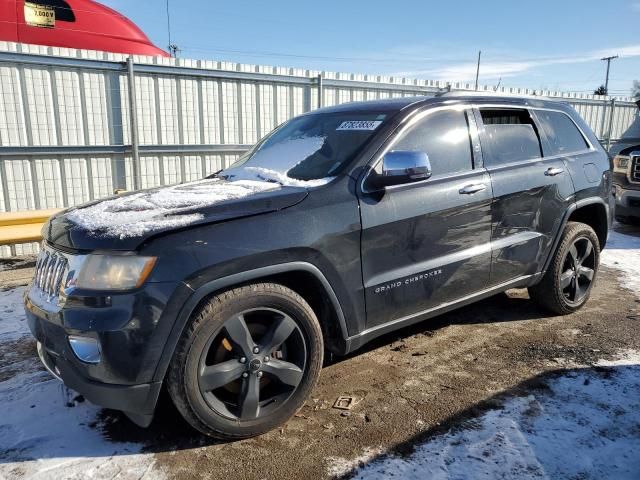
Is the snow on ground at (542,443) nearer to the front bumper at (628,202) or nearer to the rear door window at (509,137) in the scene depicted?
the rear door window at (509,137)

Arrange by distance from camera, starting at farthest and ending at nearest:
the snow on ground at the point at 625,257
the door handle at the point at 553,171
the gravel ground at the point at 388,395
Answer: the snow on ground at the point at 625,257 < the door handle at the point at 553,171 < the gravel ground at the point at 388,395

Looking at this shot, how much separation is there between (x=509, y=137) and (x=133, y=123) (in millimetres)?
5332

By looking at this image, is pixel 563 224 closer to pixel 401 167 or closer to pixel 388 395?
pixel 401 167

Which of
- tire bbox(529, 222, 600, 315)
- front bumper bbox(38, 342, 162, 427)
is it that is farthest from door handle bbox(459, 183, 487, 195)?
front bumper bbox(38, 342, 162, 427)

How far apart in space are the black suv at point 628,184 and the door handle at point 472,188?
5.83m

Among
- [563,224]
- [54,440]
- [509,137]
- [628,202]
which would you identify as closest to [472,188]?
[509,137]

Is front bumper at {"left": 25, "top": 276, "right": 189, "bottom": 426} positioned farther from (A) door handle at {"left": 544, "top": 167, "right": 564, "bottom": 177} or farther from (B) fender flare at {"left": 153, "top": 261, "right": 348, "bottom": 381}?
(A) door handle at {"left": 544, "top": 167, "right": 564, "bottom": 177}

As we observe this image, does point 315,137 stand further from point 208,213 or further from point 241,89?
point 241,89

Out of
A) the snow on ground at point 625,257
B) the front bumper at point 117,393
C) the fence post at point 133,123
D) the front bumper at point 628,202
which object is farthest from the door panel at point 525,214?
the fence post at point 133,123

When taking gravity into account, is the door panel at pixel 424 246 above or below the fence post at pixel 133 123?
below

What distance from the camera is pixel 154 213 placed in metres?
2.50

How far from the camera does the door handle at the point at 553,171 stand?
3915mm

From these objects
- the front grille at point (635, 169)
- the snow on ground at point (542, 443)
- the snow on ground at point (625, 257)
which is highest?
the front grille at point (635, 169)

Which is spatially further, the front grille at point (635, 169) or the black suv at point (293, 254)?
the front grille at point (635, 169)
